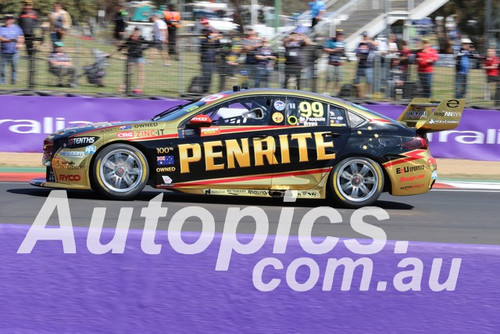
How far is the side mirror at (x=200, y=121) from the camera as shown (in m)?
9.04

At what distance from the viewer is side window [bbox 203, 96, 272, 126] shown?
9.21 meters

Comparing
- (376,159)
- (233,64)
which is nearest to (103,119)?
(233,64)

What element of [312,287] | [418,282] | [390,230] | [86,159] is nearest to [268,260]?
[312,287]

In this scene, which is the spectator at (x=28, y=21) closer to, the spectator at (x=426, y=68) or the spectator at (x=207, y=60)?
the spectator at (x=207, y=60)

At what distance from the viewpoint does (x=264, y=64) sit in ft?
51.9

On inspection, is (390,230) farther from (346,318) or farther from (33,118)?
(33,118)

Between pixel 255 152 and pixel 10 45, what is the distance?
8295 mm

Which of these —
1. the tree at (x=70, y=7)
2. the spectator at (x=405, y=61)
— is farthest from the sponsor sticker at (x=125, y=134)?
the tree at (x=70, y=7)

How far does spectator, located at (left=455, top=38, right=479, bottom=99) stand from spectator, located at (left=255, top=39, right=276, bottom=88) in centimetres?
386

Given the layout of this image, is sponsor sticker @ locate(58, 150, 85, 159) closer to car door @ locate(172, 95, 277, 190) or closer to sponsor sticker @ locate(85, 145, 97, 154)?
sponsor sticker @ locate(85, 145, 97, 154)

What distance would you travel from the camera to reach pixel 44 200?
9.18m

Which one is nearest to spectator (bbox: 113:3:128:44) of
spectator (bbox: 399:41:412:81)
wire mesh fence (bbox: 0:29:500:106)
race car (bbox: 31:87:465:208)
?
wire mesh fence (bbox: 0:29:500:106)

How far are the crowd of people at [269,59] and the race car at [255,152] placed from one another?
20.7ft

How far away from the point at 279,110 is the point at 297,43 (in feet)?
22.8
